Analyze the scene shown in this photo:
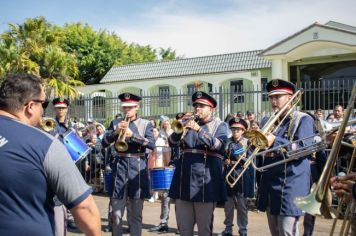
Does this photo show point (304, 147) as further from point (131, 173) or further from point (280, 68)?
point (280, 68)

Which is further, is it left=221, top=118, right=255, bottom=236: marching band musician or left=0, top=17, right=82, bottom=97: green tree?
left=0, top=17, right=82, bottom=97: green tree

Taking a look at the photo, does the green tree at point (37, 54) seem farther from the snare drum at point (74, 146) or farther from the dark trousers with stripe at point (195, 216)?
the dark trousers with stripe at point (195, 216)

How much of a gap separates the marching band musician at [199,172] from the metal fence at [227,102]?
17.4 ft

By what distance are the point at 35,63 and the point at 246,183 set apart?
15.6 metres

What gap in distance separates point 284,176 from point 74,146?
3.22 m

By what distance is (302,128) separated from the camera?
4.79 metres

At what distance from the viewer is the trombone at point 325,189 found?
286 centimetres

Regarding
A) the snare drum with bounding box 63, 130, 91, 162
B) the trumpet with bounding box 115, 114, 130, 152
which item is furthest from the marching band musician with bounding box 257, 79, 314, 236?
the snare drum with bounding box 63, 130, 91, 162

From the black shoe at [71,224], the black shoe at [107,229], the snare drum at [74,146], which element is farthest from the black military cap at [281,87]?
the black shoe at [71,224]

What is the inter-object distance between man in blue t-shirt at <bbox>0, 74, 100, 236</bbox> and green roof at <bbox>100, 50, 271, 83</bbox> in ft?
63.3

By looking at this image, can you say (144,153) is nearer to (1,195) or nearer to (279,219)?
(279,219)

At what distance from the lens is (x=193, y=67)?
24.7 metres

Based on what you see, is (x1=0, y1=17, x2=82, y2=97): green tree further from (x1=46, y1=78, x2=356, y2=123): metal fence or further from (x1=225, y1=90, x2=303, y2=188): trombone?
(x1=225, y1=90, x2=303, y2=188): trombone

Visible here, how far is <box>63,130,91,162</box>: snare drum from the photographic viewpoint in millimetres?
6562
